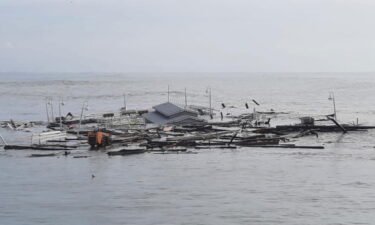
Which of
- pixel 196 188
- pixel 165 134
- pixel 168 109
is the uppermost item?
pixel 168 109

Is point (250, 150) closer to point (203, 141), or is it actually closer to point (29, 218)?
point (203, 141)

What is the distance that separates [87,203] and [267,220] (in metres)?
6.26

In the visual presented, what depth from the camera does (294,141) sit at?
37094 mm

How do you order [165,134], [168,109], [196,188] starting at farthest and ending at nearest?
[168,109] < [165,134] < [196,188]

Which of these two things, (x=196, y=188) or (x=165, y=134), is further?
(x=165, y=134)

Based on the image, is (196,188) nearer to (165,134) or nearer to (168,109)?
(165,134)

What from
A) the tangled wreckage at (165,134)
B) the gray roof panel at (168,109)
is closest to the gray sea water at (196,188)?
the tangled wreckage at (165,134)

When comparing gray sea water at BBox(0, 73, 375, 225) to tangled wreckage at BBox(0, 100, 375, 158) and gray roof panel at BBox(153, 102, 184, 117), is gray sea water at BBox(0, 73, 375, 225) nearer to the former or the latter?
tangled wreckage at BBox(0, 100, 375, 158)

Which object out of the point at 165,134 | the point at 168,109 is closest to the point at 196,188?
the point at 165,134

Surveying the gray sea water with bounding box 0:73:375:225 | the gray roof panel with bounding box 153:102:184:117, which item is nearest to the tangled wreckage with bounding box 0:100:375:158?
the gray roof panel with bounding box 153:102:184:117

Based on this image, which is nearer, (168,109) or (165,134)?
(165,134)

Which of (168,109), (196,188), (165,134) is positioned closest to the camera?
(196,188)

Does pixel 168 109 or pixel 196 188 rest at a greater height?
pixel 168 109

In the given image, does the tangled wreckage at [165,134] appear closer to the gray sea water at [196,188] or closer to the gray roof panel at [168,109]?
the gray roof panel at [168,109]
